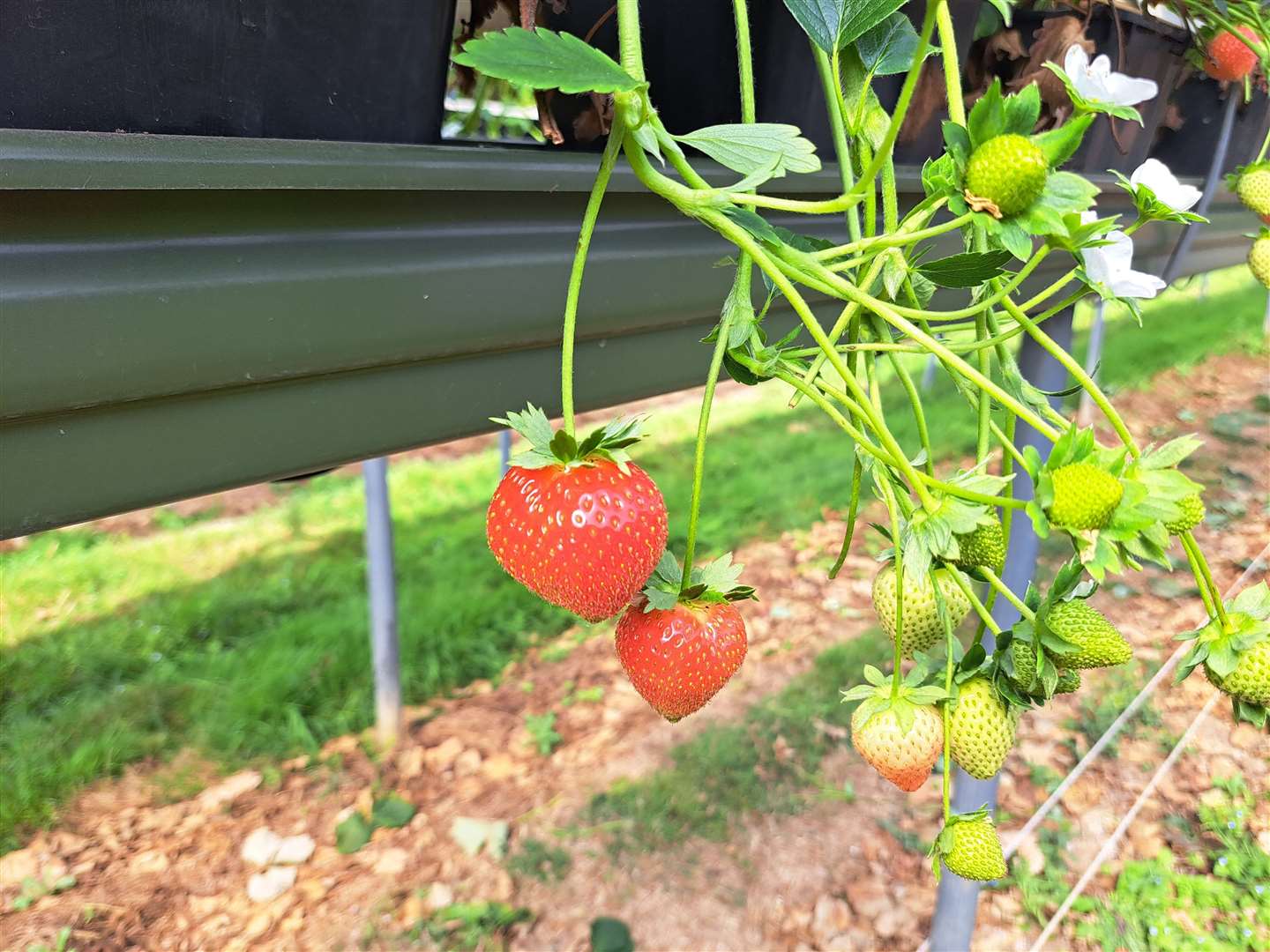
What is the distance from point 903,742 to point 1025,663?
8 centimetres

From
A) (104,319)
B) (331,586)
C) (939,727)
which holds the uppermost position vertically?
(104,319)

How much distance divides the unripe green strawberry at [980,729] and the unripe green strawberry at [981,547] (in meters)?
0.09

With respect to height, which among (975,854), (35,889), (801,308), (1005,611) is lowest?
(35,889)

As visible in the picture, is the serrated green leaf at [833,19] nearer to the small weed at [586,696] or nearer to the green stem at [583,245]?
the green stem at [583,245]

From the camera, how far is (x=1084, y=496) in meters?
0.26

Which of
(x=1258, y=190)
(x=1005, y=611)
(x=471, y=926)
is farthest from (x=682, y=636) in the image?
(x=471, y=926)

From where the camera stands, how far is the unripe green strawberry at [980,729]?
40 centimetres

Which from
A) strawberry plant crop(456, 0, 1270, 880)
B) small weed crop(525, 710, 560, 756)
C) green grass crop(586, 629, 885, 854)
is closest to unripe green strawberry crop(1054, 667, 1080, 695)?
strawberry plant crop(456, 0, 1270, 880)

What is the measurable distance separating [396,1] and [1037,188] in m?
0.29

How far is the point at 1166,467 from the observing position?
0.98ft

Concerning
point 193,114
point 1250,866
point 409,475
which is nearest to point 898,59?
point 193,114

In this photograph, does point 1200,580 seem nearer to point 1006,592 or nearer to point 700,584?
point 1006,592

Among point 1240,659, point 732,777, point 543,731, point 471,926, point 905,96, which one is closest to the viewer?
point 905,96

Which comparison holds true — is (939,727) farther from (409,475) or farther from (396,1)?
(409,475)
